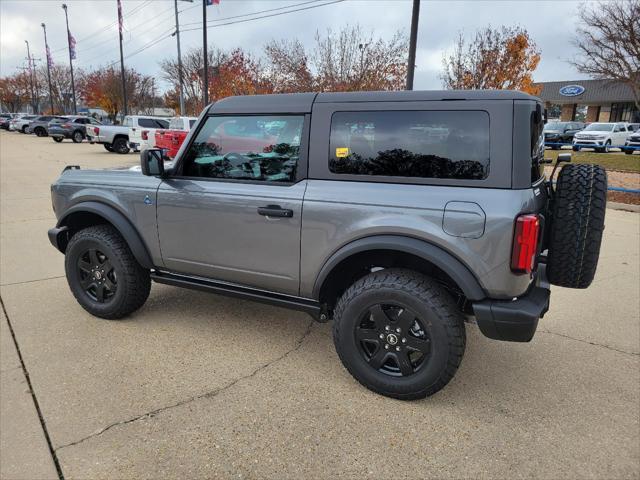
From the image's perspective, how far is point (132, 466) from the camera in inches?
89.4

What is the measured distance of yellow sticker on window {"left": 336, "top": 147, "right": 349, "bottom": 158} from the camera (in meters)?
2.93

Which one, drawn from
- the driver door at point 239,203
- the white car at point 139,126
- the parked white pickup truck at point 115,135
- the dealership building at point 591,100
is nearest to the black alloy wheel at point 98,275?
the driver door at point 239,203

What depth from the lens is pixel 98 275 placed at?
385 cm

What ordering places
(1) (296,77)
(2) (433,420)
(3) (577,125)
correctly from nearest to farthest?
(2) (433,420) → (1) (296,77) → (3) (577,125)

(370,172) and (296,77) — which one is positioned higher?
(296,77)

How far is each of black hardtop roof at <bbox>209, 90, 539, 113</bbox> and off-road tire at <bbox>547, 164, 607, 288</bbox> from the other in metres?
0.54

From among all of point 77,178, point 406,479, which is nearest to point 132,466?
point 406,479

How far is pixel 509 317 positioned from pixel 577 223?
0.70m

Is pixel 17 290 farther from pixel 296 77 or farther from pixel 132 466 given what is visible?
pixel 296 77

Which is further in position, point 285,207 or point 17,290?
point 17,290

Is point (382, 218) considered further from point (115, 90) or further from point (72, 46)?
point (115, 90)

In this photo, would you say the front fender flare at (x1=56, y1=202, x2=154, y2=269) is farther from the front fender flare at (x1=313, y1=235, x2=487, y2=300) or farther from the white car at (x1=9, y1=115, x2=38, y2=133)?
the white car at (x1=9, y1=115, x2=38, y2=133)

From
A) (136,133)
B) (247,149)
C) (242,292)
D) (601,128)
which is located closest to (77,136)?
(136,133)

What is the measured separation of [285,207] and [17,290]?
10.4 feet
